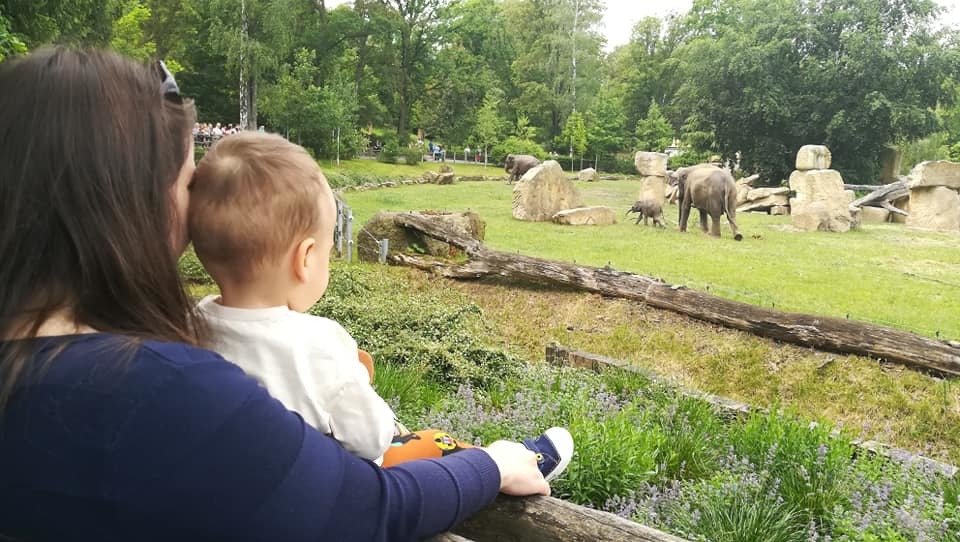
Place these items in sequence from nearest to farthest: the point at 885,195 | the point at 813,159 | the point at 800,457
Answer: the point at 800,457 → the point at 813,159 → the point at 885,195

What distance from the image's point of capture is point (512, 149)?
1795 inches

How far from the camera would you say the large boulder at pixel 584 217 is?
1758 cm

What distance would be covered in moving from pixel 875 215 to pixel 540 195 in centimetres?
1131

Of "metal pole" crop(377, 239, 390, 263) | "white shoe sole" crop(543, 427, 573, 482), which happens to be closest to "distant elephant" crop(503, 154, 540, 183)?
"metal pole" crop(377, 239, 390, 263)

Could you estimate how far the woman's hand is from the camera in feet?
5.57

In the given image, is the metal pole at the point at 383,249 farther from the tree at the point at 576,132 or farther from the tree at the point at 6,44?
the tree at the point at 576,132

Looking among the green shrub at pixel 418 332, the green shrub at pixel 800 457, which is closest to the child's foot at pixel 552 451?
the green shrub at pixel 800 457

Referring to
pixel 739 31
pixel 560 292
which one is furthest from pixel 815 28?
pixel 560 292

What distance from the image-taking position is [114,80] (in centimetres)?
121

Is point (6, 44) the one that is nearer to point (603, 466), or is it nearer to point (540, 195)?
point (603, 466)

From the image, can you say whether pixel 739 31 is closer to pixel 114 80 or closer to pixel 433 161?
pixel 433 161

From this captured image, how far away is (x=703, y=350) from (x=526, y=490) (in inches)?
230

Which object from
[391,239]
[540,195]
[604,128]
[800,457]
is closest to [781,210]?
[540,195]

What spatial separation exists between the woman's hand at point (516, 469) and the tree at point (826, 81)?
30.4m
